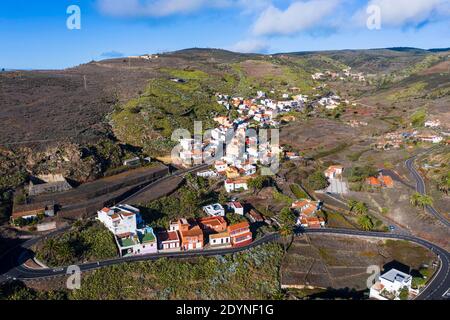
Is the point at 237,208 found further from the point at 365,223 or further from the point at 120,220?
Result: the point at 365,223

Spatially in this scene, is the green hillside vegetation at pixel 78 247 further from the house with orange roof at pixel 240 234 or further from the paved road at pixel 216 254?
the house with orange roof at pixel 240 234

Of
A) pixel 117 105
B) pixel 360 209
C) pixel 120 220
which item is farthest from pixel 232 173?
pixel 117 105

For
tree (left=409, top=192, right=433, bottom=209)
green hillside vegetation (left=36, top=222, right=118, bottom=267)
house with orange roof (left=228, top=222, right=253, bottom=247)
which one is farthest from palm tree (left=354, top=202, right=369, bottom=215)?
green hillside vegetation (left=36, top=222, right=118, bottom=267)

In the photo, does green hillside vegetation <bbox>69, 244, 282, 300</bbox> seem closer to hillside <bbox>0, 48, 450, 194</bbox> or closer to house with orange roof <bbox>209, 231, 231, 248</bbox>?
house with orange roof <bbox>209, 231, 231, 248</bbox>

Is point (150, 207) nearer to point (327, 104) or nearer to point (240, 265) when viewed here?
point (240, 265)

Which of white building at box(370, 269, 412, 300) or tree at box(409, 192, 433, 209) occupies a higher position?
tree at box(409, 192, 433, 209)
